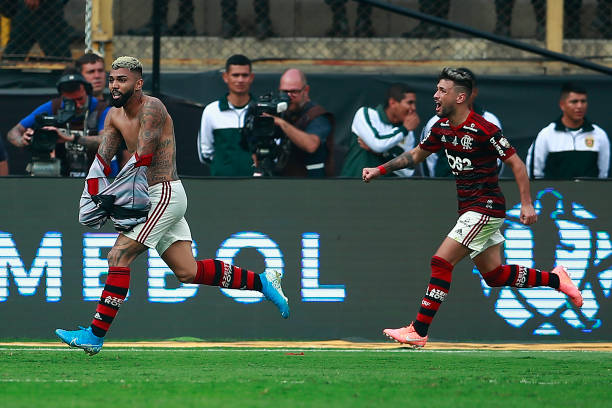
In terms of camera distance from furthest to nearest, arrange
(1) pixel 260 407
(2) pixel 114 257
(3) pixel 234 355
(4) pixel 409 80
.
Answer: (4) pixel 409 80
(3) pixel 234 355
(2) pixel 114 257
(1) pixel 260 407

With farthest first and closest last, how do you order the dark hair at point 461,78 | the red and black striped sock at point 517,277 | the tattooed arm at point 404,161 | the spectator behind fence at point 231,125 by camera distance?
1. the spectator behind fence at point 231,125
2. the red and black striped sock at point 517,277
3. the tattooed arm at point 404,161
4. the dark hair at point 461,78

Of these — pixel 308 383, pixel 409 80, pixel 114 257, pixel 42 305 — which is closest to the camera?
pixel 308 383

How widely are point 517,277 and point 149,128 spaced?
320 centimetres

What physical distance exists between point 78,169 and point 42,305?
126 centimetres

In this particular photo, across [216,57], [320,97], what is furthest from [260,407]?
[216,57]

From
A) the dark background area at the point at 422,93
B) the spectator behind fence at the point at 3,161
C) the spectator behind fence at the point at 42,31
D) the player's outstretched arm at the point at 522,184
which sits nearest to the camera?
the player's outstretched arm at the point at 522,184

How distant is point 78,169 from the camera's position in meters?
10.8

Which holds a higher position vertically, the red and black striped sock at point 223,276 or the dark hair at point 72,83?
the dark hair at point 72,83

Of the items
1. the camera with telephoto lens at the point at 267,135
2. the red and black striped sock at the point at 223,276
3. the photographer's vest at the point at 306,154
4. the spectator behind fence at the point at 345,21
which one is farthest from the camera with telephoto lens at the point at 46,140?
the spectator behind fence at the point at 345,21

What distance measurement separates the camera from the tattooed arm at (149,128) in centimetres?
835

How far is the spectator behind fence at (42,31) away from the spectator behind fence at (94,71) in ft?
4.24

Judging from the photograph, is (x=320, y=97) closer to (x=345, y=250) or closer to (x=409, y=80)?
(x=409, y=80)

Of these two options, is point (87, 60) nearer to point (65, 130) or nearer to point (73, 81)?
point (73, 81)

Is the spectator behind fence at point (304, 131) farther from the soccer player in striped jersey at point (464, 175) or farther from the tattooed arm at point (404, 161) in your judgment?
the soccer player in striped jersey at point (464, 175)
